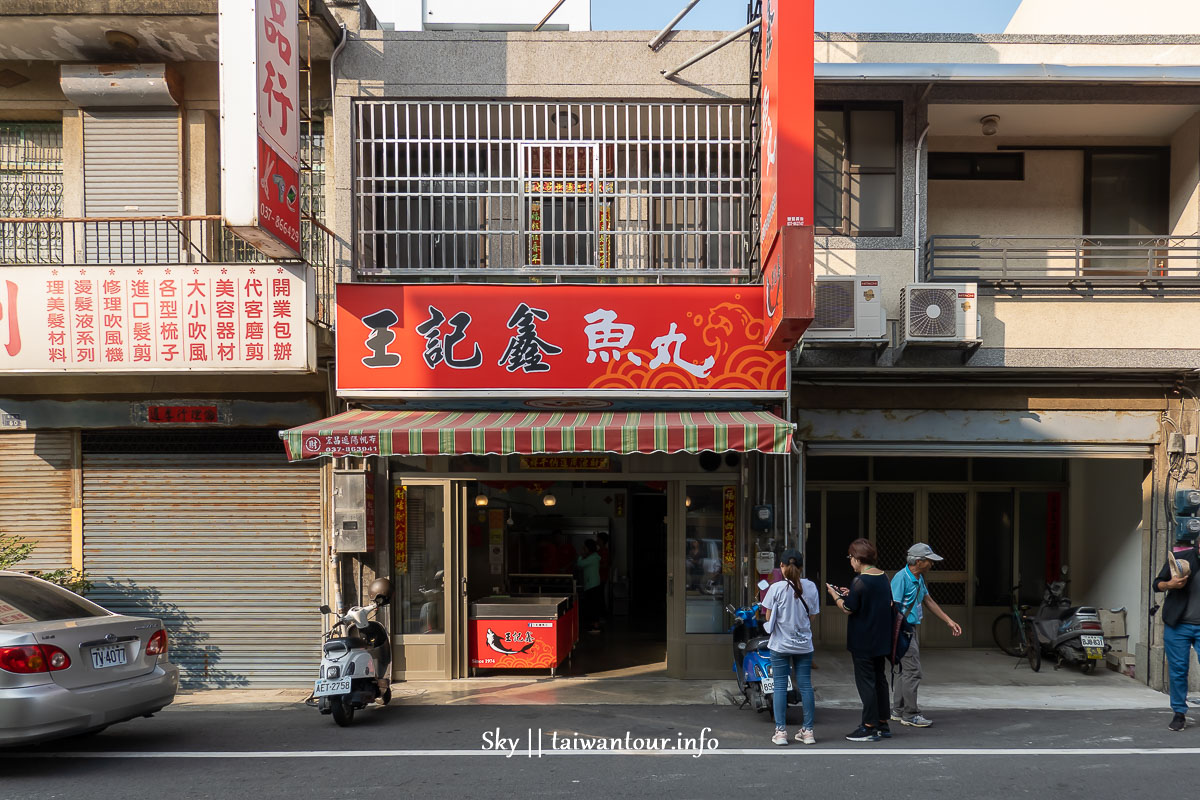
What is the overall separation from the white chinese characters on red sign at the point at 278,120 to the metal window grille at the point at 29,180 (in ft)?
12.4

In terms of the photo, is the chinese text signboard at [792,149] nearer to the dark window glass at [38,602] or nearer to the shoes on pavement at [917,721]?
the shoes on pavement at [917,721]

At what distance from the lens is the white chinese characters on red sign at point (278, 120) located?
7996 millimetres

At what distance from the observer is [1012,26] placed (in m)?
15.9

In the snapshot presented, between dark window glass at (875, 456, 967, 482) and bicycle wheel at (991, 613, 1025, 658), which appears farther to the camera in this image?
dark window glass at (875, 456, 967, 482)

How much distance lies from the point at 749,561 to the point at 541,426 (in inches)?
126

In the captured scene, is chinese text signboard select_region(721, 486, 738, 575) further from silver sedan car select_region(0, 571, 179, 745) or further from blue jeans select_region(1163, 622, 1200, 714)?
silver sedan car select_region(0, 571, 179, 745)

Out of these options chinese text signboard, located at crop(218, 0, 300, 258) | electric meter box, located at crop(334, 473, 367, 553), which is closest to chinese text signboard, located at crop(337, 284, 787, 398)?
electric meter box, located at crop(334, 473, 367, 553)

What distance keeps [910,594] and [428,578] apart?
5.52 m

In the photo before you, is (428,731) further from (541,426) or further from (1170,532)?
(1170,532)

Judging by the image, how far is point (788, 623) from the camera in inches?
284

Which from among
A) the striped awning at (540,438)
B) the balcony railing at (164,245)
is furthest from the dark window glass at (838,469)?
the balcony railing at (164,245)

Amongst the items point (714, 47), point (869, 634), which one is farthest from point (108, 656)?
point (714, 47)

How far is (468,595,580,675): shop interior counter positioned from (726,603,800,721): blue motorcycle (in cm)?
248

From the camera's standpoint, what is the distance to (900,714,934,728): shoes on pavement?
7875 mm
